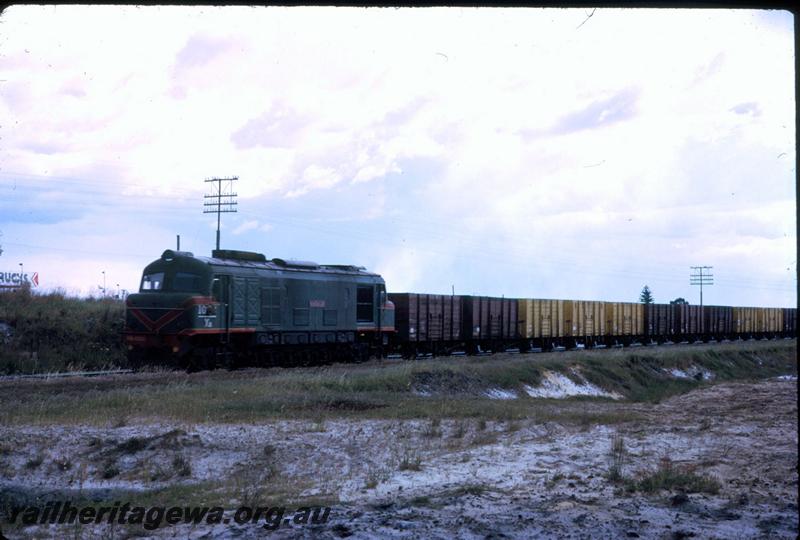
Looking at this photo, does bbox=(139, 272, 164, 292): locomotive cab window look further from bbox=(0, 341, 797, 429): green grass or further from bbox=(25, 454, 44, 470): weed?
bbox=(25, 454, 44, 470): weed

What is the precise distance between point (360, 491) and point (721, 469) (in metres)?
4.40

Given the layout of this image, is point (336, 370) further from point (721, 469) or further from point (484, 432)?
point (721, 469)

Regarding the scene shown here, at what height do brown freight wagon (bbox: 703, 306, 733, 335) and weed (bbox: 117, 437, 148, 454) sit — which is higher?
brown freight wagon (bbox: 703, 306, 733, 335)

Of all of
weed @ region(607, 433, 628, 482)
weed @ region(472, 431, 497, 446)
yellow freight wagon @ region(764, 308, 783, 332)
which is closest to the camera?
weed @ region(607, 433, 628, 482)

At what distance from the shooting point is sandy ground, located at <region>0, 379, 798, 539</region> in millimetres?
6512

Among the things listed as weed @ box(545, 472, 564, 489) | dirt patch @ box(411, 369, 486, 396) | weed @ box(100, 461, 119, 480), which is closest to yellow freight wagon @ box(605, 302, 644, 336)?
dirt patch @ box(411, 369, 486, 396)

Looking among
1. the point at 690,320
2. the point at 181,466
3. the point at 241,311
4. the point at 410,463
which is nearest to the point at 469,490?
the point at 410,463

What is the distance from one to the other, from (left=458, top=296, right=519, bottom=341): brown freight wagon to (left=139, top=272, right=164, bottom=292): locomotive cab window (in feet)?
54.4

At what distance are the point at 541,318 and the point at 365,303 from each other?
1554 cm

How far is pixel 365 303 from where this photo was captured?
28672 millimetres

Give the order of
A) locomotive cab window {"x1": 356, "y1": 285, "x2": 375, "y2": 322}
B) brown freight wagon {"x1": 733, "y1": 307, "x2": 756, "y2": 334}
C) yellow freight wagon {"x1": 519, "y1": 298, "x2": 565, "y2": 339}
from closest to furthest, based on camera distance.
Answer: locomotive cab window {"x1": 356, "y1": 285, "x2": 375, "y2": 322}
yellow freight wagon {"x1": 519, "y1": 298, "x2": 565, "y2": 339}
brown freight wagon {"x1": 733, "y1": 307, "x2": 756, "y2": 334}

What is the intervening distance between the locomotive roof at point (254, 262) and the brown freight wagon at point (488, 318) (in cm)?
956

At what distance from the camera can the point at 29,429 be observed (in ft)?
37.1

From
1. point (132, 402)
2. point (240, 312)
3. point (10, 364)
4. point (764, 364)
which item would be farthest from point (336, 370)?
point (764, 364)
